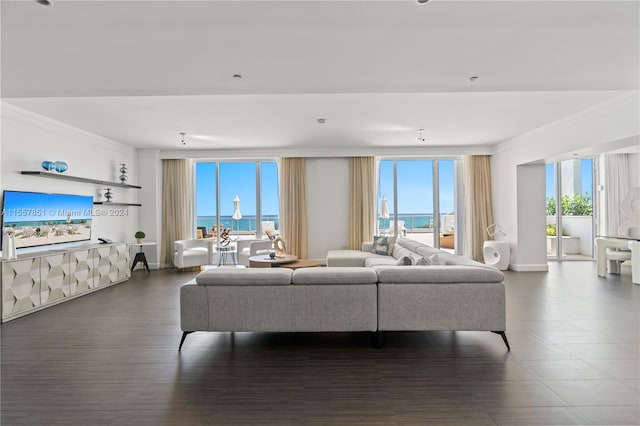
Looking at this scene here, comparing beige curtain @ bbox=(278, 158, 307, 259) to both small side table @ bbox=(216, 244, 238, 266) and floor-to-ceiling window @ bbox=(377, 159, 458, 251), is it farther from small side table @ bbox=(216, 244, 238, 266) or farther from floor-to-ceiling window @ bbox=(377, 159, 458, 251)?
floor-to-ceiling window @ bbox=(377, 159, 458, 251)

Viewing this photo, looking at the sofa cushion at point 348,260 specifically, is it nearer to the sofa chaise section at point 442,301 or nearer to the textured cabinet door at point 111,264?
Answer: the sofa chaise section at point 442,301

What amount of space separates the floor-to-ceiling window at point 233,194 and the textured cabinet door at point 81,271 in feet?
10.2

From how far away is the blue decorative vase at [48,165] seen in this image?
17.1 ft

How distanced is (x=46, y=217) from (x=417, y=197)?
23.9 feet

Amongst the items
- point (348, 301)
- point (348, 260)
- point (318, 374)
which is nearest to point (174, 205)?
point (348, 260)

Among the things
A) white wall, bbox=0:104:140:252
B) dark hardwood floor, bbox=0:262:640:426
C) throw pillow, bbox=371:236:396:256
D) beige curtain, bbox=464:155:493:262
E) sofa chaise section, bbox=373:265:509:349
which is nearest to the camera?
dark hardwood floor, bbox=0:262:640:426

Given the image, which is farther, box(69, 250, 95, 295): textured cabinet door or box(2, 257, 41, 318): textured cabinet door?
box(69, 250, 95, 295): textured cabinet door

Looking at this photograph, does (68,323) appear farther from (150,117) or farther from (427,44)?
(427,44)

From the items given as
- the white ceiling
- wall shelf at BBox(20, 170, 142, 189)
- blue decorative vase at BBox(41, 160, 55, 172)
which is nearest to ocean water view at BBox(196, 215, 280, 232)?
wall shelf at BBox(20, 170, 142, 189)

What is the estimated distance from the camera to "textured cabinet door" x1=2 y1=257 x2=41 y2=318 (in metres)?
4.11

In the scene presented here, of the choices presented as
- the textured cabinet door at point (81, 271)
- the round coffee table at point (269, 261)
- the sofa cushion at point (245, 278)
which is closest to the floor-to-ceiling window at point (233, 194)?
the round coffee table at point (269, 261)

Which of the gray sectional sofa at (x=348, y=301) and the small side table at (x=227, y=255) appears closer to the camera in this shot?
the gray sectional sofa at (x=348, y=301)

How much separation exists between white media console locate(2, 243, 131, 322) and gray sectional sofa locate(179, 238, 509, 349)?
2616 mm

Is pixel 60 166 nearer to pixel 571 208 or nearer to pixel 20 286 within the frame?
pixel 20 286
